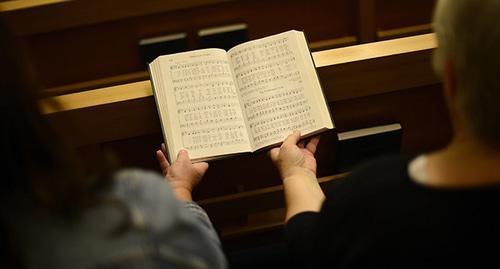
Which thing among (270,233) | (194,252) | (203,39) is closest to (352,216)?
(194,252)

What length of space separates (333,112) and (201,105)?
0.30 meters

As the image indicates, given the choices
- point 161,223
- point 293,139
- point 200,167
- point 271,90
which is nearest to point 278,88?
point 271,90

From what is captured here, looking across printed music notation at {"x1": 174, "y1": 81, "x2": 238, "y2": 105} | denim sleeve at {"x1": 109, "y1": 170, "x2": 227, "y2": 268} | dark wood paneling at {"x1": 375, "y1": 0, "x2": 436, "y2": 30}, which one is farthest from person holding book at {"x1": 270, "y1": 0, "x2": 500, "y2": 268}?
dark wood paneling at {"x1": 375, "y1": 0, "x2": 436, "y2": 30}

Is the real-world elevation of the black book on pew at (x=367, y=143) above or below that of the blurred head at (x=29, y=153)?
below

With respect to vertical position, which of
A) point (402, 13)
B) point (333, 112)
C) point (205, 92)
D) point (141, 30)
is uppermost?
point (141, 30)

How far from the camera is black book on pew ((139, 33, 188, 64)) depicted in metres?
1.49

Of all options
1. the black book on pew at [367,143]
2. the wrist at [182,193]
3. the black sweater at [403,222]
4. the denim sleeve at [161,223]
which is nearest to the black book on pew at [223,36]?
the black book on pew at [367,143]

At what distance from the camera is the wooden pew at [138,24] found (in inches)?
57.3

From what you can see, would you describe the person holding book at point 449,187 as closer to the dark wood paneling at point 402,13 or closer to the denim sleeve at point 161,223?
the denim sleeve at point 161,223

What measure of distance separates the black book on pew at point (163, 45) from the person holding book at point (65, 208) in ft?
3.16

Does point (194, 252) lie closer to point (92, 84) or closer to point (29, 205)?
point (29, 205)

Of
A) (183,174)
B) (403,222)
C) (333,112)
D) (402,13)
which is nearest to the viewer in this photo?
(403,222)

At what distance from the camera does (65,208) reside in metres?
0.52

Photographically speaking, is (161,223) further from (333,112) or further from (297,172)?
(333,112)
